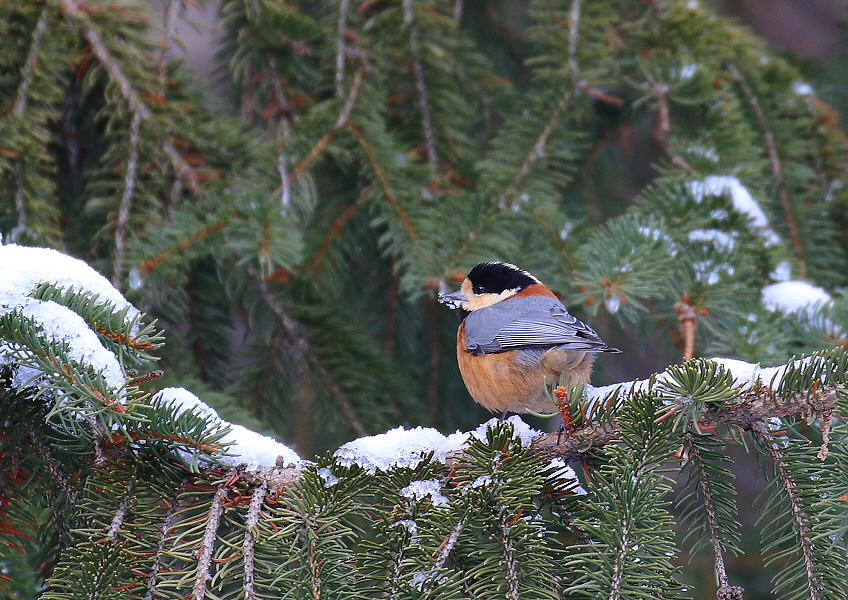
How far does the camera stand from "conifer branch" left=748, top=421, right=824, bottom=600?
136 centimetres

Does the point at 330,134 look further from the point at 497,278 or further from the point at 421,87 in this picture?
the point at 497,278

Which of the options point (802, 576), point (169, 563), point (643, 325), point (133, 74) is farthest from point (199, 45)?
point (802, 576)

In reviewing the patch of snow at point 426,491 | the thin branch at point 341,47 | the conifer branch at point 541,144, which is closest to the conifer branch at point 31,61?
the thin branch at point 341,47

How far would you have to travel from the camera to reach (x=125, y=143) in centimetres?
244

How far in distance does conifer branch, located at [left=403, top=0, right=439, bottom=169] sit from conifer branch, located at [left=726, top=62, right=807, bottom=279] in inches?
50.7

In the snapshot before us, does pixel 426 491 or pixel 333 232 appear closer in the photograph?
pixel 426 491

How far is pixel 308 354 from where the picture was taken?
258 cm

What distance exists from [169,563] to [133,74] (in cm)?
172

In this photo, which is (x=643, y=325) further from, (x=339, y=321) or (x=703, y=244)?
(x=339, y=321)

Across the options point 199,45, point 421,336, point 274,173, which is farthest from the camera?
point 199,45

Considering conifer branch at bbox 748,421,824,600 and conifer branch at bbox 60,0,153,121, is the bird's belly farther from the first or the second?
conifer branch at bbox 60,0,153,121

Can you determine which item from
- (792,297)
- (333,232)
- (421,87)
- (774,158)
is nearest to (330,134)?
(333,232)

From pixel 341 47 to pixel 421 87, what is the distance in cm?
35

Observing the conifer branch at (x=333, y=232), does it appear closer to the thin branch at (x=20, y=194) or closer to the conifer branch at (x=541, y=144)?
the conifer branch at (x=541, y=144)
